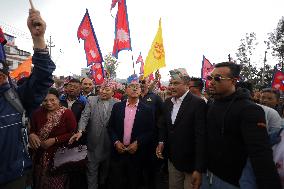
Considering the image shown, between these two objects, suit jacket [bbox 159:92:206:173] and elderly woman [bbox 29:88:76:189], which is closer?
suit jacket [bbox 159:92:206:173]

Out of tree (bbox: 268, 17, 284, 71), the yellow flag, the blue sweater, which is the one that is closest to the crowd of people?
the blue sweater

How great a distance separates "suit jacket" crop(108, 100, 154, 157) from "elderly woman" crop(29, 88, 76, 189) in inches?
32.9

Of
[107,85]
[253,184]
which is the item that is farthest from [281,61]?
[253,184]

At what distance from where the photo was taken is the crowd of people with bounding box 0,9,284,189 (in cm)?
236

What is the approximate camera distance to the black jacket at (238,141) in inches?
100

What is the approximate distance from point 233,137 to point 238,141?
0.06 metres

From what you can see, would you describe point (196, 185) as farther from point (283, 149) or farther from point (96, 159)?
point (96, 159)

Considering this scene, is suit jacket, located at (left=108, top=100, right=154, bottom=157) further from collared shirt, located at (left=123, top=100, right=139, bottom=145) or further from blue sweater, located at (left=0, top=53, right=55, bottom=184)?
blue sweater, located at (left=0, top=53, right=55, bottom=184)

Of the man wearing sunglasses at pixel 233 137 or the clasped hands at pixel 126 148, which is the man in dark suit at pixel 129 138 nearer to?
the clasped hands at pixel 126 148

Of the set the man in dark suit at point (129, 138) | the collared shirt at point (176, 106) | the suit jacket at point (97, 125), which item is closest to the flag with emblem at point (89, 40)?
the suit jacket at point (97, 125)

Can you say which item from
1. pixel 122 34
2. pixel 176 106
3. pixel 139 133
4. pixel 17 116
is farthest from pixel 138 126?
pixel 122 34

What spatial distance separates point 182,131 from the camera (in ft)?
13.5

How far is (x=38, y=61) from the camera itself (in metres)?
2.27

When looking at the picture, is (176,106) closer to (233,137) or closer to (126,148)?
(126,148)
